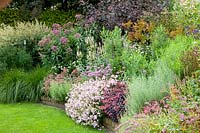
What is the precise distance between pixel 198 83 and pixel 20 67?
653 centimetres

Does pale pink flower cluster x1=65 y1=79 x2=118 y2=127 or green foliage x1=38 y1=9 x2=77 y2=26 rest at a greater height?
green foliage x1=38 y1=9 x2=77 y2=26

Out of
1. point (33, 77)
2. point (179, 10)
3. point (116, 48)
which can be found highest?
point (179, 10)

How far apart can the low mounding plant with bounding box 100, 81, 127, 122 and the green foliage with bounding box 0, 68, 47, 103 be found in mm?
2911

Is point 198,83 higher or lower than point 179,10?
lower

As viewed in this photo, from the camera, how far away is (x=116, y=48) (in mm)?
9539

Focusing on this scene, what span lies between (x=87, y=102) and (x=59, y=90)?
1.81 m

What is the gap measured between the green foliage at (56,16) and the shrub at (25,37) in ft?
12.2

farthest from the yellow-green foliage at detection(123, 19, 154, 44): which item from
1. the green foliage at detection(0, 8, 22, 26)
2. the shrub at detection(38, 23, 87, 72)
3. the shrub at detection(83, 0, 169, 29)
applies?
the green foliage at detection(0, 8, 22, 26)

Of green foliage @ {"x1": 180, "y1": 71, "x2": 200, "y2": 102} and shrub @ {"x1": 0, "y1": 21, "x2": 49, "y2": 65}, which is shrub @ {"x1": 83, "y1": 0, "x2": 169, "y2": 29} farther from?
green foliage @ {"x1": 180, "y1": 71, "x2": 200, "y2": 102}

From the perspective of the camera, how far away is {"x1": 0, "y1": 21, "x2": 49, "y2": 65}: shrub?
12156 millimetres

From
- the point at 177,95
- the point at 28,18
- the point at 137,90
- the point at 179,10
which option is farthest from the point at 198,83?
the point at 28,18

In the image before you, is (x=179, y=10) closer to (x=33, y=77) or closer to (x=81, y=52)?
(x=81, y=52)

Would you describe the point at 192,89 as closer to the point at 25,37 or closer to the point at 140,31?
the point at 140,31

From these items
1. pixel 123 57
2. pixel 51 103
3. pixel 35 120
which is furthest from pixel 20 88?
pixel 123 57
